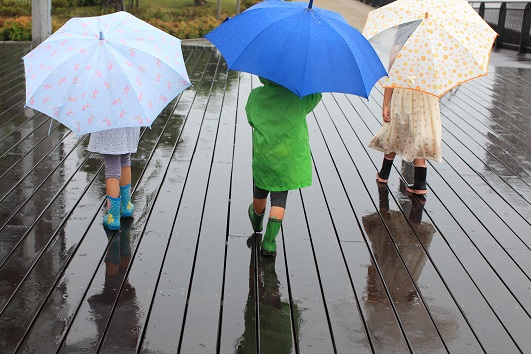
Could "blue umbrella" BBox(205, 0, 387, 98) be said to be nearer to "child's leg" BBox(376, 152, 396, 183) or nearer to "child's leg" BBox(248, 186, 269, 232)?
"child's leg" BBox(248, 186, 269, 232)

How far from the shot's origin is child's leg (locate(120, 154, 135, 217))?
19.3 feet

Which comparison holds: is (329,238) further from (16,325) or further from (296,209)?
(16,325)

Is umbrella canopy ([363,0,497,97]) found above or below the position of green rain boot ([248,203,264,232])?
above

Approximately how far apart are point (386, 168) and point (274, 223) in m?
2.00

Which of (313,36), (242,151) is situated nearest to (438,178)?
(242,151)

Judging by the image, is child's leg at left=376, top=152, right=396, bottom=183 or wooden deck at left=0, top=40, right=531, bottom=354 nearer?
wooden deck at left=0, top=40, right=531, bottom=354

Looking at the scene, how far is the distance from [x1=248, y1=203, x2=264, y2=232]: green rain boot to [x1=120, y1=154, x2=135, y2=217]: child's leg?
0.88 m

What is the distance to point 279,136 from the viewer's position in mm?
5348

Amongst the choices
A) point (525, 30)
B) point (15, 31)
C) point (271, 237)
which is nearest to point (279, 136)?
point (271, 237)

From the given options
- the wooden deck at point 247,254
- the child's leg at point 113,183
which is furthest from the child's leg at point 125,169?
the wooden deck at point 247,254

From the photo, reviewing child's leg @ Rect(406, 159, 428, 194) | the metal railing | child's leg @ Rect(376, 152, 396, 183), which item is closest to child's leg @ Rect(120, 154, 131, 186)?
child's leg @ Rect(376, 152, 396, 183)

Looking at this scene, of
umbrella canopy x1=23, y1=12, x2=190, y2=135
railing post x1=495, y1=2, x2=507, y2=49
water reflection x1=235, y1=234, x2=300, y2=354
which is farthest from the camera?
railing post x1=495, y1=2, x2=507, y2=49

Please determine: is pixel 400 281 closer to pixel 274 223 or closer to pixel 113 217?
pixel 274 223

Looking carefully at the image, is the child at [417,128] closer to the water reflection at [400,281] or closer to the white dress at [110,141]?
the water reflection at [400,281]
